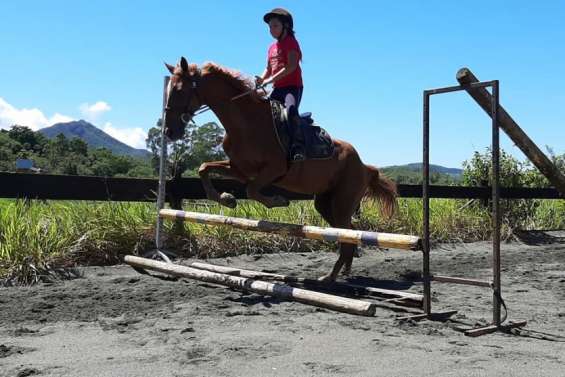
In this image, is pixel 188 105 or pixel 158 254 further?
pixel 158 254

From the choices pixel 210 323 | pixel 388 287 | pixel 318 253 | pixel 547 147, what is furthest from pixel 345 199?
pixel 547 147

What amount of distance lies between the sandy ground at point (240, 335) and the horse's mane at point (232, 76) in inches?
83.8

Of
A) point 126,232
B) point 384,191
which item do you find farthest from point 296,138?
point 126,232

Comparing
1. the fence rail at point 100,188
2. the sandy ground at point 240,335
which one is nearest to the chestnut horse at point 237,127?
the sandy ground at point 240,335

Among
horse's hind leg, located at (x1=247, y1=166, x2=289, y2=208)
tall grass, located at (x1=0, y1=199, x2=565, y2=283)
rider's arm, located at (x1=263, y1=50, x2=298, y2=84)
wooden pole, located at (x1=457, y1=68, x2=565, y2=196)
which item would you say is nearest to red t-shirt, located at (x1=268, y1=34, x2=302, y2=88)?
rider's arm, located at (x1=263, y1=50, x2=298, y2=84)

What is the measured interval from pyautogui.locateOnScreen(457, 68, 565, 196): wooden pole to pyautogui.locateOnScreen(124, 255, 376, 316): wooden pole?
1.96 m

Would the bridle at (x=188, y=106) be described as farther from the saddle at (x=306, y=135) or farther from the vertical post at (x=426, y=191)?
the vertical post at (x=426, y=191)

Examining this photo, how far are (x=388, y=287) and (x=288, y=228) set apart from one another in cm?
191

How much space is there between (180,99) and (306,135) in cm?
143

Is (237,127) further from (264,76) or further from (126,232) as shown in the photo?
(126,232)

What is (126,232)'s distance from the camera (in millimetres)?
8102

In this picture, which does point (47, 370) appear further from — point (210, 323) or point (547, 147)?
point (547, 147)

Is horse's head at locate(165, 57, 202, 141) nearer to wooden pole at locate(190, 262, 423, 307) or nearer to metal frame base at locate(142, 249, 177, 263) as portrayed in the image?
wooden pole at locate(190, 262, 423, 307)

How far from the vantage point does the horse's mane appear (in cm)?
610
